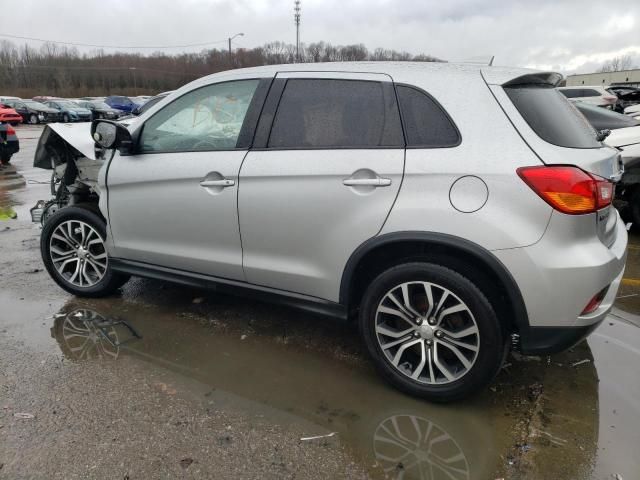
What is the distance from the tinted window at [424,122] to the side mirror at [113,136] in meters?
2.00

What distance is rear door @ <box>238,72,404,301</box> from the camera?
2699mm

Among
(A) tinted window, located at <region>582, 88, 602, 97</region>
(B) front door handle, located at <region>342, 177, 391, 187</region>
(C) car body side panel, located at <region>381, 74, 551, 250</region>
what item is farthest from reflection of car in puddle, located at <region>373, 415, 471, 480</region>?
(A) tinted window, located at <region>582, 88, 602, 97</region>

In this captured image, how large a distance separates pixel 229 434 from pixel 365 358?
1094 mm

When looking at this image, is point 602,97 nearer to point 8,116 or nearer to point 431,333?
point 431,333

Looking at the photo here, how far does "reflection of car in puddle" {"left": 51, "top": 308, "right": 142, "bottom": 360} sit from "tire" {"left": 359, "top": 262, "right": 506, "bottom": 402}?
5.86 ft

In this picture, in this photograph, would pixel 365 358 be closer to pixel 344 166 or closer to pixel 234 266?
pixel 234 266

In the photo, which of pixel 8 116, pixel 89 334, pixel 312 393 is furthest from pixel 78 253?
pixel 8 116

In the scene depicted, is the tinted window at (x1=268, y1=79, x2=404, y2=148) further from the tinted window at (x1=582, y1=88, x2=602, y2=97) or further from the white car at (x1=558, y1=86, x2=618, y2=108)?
the tinted window at (x1=582, y1=88, x2=602, y2=97)

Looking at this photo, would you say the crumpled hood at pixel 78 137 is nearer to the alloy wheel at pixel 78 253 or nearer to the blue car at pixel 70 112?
the alloy wheel at pixel 78 253

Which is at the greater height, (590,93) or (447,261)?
(590,93)

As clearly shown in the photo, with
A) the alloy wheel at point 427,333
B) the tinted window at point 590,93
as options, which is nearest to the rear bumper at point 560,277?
the alloy wheel at point 427,333

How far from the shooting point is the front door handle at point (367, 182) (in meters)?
2.64

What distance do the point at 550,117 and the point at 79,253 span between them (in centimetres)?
367

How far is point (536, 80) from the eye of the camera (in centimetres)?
275
